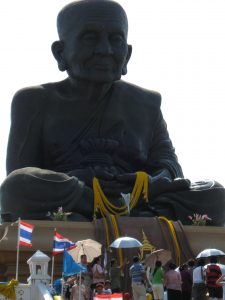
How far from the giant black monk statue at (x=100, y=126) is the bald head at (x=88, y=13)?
18 millimetres

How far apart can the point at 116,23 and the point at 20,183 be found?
12.7 feet

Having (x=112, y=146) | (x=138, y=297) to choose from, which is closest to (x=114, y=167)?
(x=112, y=146)

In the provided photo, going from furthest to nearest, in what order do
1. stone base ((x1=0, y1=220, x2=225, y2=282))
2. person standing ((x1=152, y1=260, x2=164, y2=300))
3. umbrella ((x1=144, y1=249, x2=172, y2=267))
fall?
stone base ((x1=0, y1=220, x2=225, y2=282)) < umbrella ((x1=144, y1=249, x2=172, y2=267)) < person standing ((x1=152, y1=260, x2=164, y2=300))

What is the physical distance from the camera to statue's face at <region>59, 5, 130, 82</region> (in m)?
22.7

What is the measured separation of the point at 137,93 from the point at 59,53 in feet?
5.33

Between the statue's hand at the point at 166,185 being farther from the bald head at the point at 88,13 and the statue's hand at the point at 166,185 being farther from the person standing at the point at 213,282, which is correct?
the person standing at the point at 213,282

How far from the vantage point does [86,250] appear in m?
16.9

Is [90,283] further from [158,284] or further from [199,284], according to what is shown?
[199,284]

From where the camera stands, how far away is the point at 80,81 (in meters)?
23.2

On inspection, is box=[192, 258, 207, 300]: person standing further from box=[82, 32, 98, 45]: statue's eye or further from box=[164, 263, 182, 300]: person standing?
box=[82, 32, 98, 45]: statue's eye

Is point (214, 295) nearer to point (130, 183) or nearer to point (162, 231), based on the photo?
point (162, 231)

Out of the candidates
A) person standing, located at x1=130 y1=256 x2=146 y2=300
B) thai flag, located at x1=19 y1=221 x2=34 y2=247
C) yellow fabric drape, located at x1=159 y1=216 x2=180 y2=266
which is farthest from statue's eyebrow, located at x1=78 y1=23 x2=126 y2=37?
person standing, located at x1=130 y1=256 x2=146 y2=300

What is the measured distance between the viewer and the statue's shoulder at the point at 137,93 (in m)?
23.7

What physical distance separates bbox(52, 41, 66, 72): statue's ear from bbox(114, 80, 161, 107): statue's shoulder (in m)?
1.04
